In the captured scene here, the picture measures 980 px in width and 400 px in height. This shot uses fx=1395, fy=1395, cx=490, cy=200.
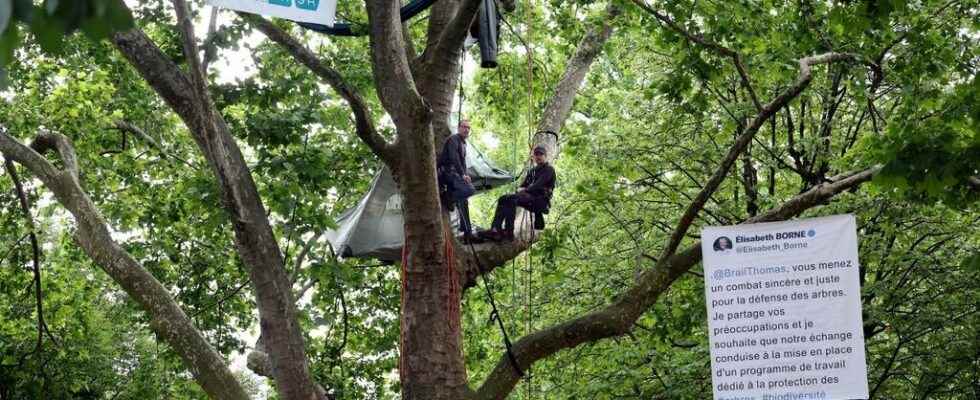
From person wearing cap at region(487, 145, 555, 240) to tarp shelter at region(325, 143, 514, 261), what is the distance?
483mm

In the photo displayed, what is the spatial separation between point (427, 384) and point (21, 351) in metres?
12.2

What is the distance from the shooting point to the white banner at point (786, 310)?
356 inches

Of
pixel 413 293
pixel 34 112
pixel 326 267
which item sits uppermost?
pixel 34 112

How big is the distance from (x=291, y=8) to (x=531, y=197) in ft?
13.6

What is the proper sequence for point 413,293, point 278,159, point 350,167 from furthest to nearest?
1. point 350,167
2. point 278,159
3. point 413,293

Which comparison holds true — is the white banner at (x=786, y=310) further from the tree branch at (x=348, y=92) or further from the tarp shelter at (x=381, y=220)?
the tarp shelter at (x=381, y=220)

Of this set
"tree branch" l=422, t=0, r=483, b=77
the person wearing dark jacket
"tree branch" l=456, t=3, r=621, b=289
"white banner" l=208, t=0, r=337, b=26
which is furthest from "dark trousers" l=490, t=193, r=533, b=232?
"white banner" l=208, t=0, r=337, b=26

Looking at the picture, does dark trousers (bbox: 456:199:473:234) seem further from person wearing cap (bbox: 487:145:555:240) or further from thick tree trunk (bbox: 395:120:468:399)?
thick tree trunk (bbox: 395:120:468:399)

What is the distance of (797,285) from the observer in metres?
9.17

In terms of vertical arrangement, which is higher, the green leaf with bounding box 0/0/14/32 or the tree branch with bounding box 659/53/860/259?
the tree branch with bounding box 659/53/860/259

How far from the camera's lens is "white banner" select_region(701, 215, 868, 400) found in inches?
356

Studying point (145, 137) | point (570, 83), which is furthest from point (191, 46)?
point (145, 137)

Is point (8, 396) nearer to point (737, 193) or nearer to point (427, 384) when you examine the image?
point (737, 193)

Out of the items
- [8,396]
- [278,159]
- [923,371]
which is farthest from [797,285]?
[8,396]
